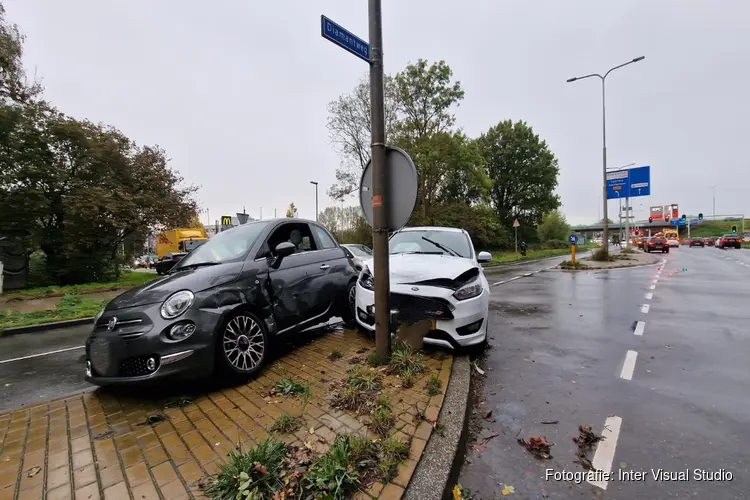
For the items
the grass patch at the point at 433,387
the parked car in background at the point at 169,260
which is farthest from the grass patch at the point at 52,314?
the parked car in background at the point at 169,260

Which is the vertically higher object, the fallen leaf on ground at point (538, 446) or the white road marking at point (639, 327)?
the fallen leaf on ground at point (538, 446)

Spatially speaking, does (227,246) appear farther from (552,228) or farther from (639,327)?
(552,228)

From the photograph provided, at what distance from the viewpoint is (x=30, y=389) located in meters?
3.77

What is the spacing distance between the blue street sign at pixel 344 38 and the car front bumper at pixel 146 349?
281 centimetres

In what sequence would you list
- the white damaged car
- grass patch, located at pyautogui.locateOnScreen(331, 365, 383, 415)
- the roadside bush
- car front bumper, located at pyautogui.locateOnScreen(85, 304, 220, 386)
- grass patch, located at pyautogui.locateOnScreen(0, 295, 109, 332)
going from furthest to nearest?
1. the roadside bush
2. grass patch, located at pyautogui.locateOnScreen(0, 295, 109, 332)
3. the white damaged car
4. car front bumper, located at pyautogui.locateOnScreen(85, 304, 220, 386)
5. grass patch, located at pyautogui.locateOnScreen(331, 365, 383, 415)

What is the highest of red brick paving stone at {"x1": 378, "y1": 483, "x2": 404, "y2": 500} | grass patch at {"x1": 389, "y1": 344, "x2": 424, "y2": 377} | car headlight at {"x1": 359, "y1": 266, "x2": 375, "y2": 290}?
car headlight at {"x1": 359, "y1": 266, "x2": 375, "y2": 290}

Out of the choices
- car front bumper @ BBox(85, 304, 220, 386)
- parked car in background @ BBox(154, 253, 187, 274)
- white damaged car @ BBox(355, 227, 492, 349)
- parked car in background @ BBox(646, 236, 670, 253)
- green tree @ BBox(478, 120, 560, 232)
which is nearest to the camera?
car front bumper @ BBox(85, 304, 220, 386)

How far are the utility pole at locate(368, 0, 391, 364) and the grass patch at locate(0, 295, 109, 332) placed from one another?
7454 mm

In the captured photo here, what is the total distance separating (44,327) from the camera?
6781 mm

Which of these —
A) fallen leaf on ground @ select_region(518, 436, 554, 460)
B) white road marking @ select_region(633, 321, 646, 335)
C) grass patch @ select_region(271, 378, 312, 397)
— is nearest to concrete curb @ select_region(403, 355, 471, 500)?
fallen leaf on ground @ select_region(518, 436, 554, 460)

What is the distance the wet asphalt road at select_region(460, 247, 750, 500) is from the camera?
2.15 metres

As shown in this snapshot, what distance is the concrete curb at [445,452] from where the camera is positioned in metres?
1.91

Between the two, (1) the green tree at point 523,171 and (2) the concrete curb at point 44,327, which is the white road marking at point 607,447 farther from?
(1) the green tree at point 523,171

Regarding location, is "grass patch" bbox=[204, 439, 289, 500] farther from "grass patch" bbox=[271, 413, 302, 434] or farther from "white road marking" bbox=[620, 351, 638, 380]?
"white road marking" bbox=[620, 351, 638, 380]
